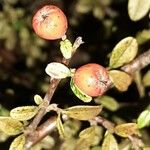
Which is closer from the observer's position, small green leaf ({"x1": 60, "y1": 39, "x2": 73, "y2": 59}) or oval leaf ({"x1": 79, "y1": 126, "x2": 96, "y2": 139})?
small green leaf ({"x1": 60, "y1": 39, "x2": 73, "y2": 59})

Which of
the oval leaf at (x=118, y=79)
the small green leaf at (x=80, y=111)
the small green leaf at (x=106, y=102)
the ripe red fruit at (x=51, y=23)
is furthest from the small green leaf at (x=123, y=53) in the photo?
the small green leaf at (x=106, y=102)

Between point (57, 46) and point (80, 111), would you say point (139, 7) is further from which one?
point (57, 46)

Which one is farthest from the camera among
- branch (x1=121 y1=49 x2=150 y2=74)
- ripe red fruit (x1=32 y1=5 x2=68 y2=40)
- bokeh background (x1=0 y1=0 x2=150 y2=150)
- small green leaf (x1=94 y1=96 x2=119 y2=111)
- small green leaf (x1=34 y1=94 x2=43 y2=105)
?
bokeh background (x1=0 y1=0 x2=150 y2=150)

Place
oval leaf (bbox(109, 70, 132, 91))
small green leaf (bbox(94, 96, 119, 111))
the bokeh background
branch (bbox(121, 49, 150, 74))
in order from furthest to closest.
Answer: the bokeh background, small green leaf (bbox(94, 96, 119, 111)), branch (bbox(121, 49, 150, 74)), oval leaf (bbox(109, 70, 132, 91))

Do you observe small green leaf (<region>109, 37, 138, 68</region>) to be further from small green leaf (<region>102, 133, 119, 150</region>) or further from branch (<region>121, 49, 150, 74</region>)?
small green leaf (<region>102, 133, 119, 150</region>)

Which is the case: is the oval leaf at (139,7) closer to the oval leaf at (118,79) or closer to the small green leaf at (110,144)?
the oval leaf at (118,79)

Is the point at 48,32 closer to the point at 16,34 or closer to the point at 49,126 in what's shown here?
the point at 49,126

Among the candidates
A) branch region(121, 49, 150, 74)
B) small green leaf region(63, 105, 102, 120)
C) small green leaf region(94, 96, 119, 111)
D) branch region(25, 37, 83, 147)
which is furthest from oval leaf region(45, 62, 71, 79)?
small green leaf region(94, 96, 119, 111)
